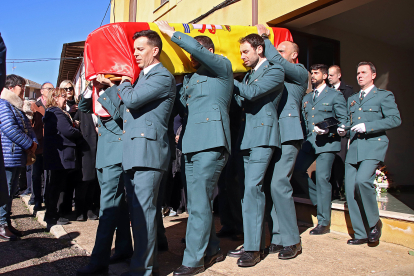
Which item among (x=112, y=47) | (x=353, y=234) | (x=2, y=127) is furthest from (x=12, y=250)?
(x=353, y=234)

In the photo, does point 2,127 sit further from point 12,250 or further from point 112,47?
point 112,47

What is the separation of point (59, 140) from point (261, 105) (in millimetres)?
3144

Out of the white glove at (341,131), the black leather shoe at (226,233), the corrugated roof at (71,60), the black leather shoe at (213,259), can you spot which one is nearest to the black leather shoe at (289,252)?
the black leather shoe at (213,259)

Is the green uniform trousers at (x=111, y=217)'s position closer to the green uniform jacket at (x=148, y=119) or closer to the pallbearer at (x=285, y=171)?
the green uniform jacket at (x=148, y=119)

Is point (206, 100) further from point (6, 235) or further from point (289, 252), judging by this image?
point (6, 235)

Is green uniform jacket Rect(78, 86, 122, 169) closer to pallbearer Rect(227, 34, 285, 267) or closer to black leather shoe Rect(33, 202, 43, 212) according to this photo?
pallbearer Rect(227, 34, 285, 267)

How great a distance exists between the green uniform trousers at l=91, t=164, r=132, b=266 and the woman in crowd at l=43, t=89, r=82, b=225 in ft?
6.18

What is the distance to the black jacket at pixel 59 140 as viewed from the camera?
200 inches

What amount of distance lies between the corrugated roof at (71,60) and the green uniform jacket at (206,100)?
16141mm

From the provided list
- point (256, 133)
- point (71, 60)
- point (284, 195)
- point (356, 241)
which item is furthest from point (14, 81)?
point (71, 60)

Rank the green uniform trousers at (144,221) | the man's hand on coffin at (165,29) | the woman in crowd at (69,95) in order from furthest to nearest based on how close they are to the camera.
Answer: the woman in crowd at (69,95) < the man's hand on coffin at (165,29) < the green uniform trousers at (144,221)

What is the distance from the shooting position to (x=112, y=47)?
12.4ft

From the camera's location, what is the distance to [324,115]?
4.88 metres

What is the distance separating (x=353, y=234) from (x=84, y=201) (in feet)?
12.4
